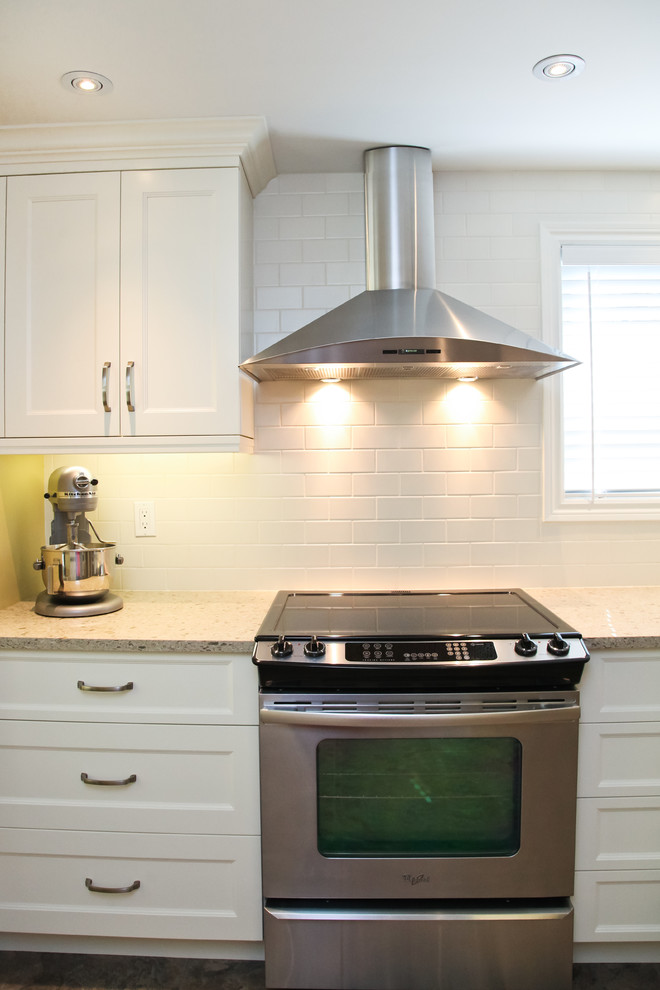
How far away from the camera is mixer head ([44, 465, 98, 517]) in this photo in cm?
199

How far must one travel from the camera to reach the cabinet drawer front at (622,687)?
67.3 inches

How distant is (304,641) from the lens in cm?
168

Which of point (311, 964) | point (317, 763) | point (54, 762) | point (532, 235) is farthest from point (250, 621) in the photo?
point (532, 235)

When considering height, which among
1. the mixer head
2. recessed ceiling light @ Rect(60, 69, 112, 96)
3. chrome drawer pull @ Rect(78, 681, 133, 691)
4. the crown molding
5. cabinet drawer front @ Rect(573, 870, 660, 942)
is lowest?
cabinet drawer front @ Rect(573, 870, 660, 942)

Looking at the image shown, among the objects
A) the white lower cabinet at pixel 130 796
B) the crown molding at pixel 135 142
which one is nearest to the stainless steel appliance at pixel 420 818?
the white lower cabinet at pixel 130 796

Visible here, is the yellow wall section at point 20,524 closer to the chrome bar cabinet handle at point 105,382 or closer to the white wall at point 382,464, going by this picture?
the white wall at point 382,464

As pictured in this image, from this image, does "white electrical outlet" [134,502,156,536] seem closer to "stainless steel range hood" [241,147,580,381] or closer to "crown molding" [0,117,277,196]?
"stainless steel range hood" [241,147,580,381]

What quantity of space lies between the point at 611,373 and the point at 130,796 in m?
2.15

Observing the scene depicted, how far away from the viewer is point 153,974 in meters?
1.76

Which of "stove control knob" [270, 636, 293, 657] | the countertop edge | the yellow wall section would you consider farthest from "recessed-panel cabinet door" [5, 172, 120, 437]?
"stove control knob" [270, 636, 293, 657]

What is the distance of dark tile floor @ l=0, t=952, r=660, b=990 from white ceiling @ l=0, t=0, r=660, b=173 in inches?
98.2

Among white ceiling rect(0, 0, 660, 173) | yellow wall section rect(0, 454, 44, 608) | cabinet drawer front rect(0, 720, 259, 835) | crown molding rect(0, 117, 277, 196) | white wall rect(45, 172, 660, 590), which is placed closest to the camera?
white ceiling rect(0, 0, 660, 173)

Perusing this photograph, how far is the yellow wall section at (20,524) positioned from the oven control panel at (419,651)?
4.15ft

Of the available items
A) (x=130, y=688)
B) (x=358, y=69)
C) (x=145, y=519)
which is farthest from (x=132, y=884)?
(x=358, y=69)
